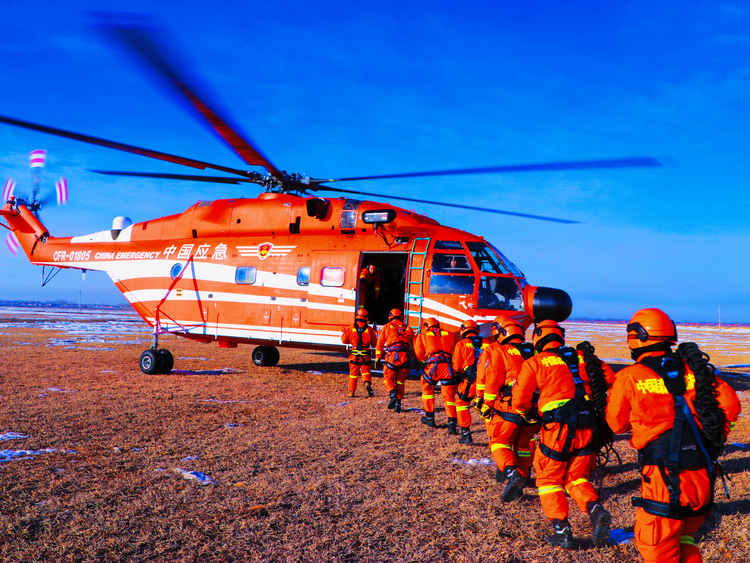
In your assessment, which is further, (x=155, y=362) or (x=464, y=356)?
(x=155, y=362)

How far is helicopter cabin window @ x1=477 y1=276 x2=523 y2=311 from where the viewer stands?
34.1 feet

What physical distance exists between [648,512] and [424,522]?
1.94 meters

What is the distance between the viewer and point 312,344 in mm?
12188

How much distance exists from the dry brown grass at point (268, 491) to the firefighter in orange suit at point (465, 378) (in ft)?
1.09

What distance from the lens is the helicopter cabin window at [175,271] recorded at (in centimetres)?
1389

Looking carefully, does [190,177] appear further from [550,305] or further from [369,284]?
[550,305]

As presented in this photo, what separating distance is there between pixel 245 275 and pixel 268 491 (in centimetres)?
889

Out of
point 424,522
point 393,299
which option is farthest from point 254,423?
point 393,299

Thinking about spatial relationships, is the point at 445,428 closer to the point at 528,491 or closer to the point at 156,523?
the point at 528,491

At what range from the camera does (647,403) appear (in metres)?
3.10

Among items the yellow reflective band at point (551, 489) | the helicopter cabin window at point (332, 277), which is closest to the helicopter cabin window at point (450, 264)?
the helicopter cabin window at point (332, 277)

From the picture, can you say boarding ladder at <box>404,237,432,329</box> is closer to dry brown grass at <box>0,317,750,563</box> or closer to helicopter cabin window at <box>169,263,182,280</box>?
dry brown grass at <box>0,317,750,563</box>

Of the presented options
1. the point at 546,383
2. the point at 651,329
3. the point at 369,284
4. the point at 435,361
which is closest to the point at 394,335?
the point at 435,361

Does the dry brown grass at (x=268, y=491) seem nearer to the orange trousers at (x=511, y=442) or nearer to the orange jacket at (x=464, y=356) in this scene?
the orange trousers at (x=511, y=442)
